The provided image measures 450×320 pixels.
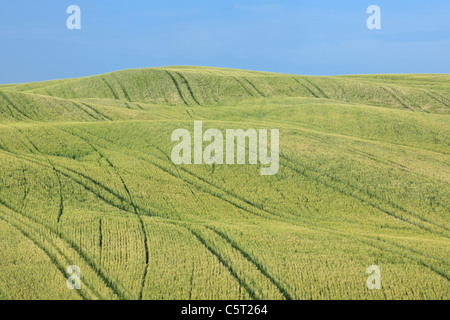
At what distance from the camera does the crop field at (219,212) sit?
1503cm

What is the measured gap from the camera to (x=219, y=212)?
76.2ft

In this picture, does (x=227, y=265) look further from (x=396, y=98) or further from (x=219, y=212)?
(x=396, y=98)

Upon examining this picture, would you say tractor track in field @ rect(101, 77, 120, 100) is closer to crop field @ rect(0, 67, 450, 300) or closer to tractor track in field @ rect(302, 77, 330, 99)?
crop field @ rect(0, 67, 450, 300)

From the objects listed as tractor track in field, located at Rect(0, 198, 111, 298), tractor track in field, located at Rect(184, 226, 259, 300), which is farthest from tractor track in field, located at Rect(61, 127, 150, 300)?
tractor track in field, located at Rect(184, 226, 259, 300)

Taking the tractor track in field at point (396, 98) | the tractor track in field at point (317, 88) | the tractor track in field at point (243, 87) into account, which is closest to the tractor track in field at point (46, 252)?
the tractor track in field at point (243, 87)

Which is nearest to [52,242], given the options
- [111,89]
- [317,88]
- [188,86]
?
[188,86]

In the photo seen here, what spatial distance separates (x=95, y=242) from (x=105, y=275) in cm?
284

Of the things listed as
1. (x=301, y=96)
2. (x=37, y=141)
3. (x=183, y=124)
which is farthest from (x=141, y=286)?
(x=301, y=96)

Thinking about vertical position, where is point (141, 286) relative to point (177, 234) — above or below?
below

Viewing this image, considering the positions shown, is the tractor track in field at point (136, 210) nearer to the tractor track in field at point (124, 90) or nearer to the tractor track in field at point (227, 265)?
the tractor track in field at point (227, 265)

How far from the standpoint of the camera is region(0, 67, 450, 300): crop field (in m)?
15.0
